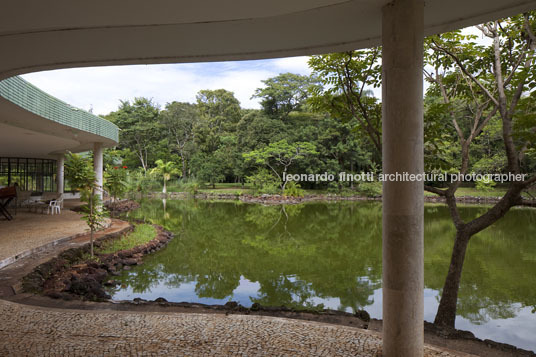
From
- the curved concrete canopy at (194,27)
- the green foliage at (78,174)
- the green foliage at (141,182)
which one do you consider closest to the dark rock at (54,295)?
the green foliage at (78,174)

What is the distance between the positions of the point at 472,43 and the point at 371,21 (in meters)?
2.55

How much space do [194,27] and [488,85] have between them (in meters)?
4.75

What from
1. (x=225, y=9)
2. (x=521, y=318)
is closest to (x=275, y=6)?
(x=225, y=9)

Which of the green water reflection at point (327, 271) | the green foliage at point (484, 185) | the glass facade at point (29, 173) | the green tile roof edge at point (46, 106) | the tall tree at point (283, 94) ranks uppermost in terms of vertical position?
the tall tree at point (283, 94)

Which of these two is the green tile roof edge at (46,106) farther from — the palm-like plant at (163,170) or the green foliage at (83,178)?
the palm-like plant at (163,170)

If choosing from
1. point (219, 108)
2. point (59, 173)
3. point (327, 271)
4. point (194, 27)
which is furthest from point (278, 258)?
point (219, 108)

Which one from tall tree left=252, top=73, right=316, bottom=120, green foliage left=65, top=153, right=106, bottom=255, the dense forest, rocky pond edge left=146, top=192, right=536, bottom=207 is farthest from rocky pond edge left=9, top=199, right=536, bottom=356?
tall tree left=252, top=73, right=316, bottom=120

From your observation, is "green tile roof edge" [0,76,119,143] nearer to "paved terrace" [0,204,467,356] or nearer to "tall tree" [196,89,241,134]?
"paved terrace" [0,204,467,356]

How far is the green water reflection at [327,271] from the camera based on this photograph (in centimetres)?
594

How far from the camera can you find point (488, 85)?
220 inches

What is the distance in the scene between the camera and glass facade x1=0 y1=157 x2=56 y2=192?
57.0 feet

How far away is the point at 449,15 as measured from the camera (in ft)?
10.7

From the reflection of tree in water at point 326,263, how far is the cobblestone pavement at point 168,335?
7.20ft

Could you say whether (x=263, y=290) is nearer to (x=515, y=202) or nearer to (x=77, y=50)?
(x=515, y=202)
